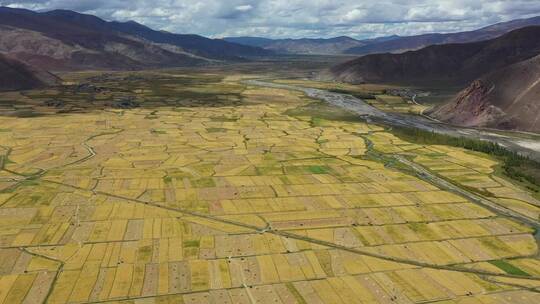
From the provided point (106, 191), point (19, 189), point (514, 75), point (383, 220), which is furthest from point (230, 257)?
point (514, 75)

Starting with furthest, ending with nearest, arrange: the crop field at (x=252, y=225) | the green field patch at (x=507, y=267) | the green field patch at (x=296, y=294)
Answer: the green field patch at (x=507, y=267), the crop field at (x=252, y=225), the green field patch at (x=296, y=294)

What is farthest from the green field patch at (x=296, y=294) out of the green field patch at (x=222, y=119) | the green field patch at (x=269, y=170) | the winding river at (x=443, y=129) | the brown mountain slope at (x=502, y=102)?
the brown mountain slope at (x=502, y=102)

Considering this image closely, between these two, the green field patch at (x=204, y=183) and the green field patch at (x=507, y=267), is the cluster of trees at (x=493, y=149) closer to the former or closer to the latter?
the green field patch at (x=507, y=267)

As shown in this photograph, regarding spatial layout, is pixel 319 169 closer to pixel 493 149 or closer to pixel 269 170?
pixel 269 170

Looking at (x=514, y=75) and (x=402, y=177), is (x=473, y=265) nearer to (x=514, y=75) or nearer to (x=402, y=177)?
(x=402, y=177)

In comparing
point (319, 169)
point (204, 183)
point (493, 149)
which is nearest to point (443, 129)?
point (493, 149)

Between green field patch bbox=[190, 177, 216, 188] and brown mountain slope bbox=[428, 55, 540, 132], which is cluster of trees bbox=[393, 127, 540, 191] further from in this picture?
green field patch bbox=[190, 177, 216, 188]
